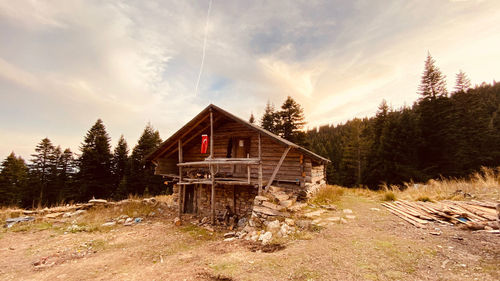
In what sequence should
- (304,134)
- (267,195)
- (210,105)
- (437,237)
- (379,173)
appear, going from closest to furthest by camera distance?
(437,237), (267,195), (210,105), (379,173), (304,134)

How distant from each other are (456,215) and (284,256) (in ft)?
24.2

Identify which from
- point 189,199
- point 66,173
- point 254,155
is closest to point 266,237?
point 254,155

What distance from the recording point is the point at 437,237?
6004mm

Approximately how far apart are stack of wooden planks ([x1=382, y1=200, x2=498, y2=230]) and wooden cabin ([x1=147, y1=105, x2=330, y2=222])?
15.2ft

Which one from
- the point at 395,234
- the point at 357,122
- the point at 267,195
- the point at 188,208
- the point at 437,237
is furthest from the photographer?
the point at 357,122

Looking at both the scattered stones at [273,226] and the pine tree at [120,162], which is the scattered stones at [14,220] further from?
the pine tree at [120,162]

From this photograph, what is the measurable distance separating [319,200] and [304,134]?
19.7 m

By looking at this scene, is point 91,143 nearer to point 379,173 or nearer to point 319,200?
point 319,200

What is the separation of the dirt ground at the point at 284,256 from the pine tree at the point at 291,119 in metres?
21.3

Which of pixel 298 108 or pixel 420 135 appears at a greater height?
pixel 298 108

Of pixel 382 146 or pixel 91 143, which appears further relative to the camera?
A: pixel 91 143

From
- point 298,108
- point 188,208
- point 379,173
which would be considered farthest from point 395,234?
point 298,108

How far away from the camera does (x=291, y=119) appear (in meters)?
30.5

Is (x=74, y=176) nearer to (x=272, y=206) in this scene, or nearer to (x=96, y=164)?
(x=96, y=164)
